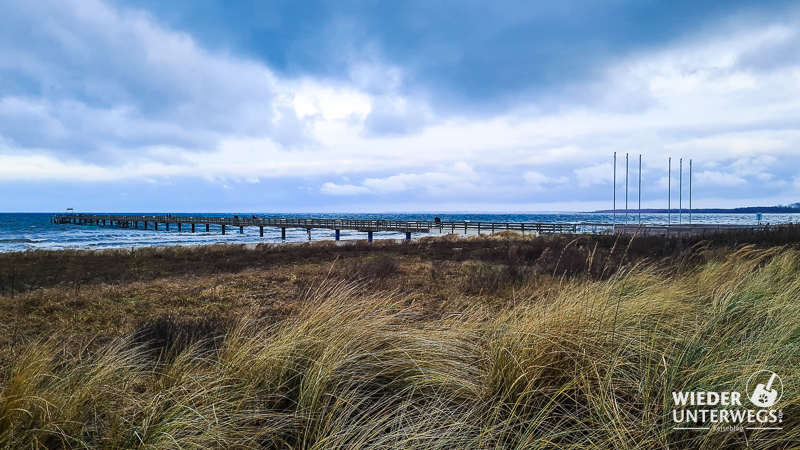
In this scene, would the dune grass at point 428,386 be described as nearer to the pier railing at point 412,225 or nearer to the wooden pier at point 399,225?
the pier railing at point 412,225

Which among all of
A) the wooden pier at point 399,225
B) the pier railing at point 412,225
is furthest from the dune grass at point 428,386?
the wooden pier at point 399,225

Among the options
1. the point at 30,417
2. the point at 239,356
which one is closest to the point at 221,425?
the point at 239,356

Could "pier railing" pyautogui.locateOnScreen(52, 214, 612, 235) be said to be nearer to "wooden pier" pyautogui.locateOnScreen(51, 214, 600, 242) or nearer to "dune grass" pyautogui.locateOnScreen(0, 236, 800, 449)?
"wooden pier" pyautogui.locateOnScreen(51, 214, 600, 242)

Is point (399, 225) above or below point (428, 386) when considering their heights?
above

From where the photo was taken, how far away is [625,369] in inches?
126

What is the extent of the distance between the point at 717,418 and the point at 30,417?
14.0 feet

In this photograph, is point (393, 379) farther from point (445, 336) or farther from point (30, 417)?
point (30, 417)

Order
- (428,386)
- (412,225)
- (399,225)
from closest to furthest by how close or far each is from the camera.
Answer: (428,386) < (399,225) < (412,225)

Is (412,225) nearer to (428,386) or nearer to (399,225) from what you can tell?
(399,225)

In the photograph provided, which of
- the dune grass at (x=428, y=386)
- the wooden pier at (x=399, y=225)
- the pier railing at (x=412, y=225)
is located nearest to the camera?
the dune grass at (x=428, y=386)

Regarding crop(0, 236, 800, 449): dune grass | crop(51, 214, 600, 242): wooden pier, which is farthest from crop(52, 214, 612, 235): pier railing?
crop(0, 236, 800, 449): dune grass

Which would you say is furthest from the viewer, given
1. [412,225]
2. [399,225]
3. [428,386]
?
[412,225]

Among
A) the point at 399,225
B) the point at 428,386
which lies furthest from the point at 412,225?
the point at 428,386

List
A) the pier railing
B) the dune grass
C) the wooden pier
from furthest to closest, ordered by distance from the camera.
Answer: the wooden pier < the pier railing < the dune grass
